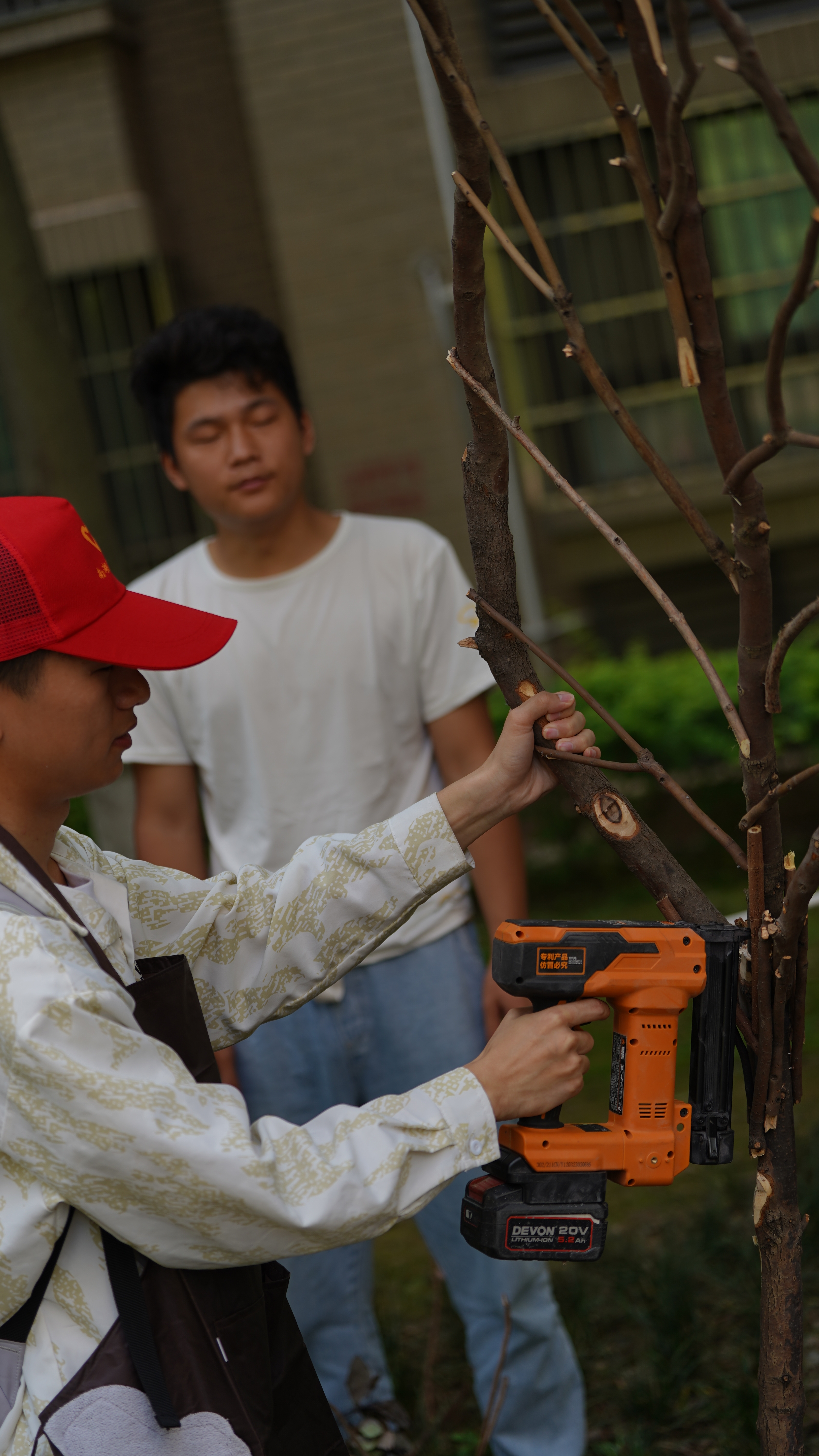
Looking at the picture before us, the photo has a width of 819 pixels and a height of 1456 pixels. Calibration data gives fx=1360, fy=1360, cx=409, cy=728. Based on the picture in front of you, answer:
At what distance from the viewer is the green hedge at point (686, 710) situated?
587 cm

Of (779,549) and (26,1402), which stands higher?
(26,1402)

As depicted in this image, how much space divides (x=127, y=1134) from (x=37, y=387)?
3.26 meters

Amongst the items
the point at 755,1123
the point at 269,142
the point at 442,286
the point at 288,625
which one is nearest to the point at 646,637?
the point at 442,286

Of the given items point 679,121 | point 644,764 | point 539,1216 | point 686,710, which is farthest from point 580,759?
point 686,710

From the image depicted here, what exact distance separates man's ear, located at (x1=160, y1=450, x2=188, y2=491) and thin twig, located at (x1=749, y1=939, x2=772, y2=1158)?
1573 millimetres

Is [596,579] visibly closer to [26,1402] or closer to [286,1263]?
[286,1263]

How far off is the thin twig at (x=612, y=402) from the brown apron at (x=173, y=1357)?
0.80 metres

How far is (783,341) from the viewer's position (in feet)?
4.32

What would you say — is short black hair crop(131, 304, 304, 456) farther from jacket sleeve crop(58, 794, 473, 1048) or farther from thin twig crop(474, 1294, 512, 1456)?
thin twig crop(474, 1294, 512, 1456)

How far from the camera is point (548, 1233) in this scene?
63.4 inches

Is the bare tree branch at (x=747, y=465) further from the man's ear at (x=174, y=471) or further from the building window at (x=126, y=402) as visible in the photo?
the building window at (x=126, y=402)

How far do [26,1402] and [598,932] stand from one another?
0.80 metres

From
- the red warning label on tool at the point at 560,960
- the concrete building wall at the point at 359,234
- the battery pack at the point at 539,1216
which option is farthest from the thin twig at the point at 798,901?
the concrete building wall at the point at 359,234

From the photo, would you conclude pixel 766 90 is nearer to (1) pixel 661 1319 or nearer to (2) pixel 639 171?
(2) pixel 639 171
